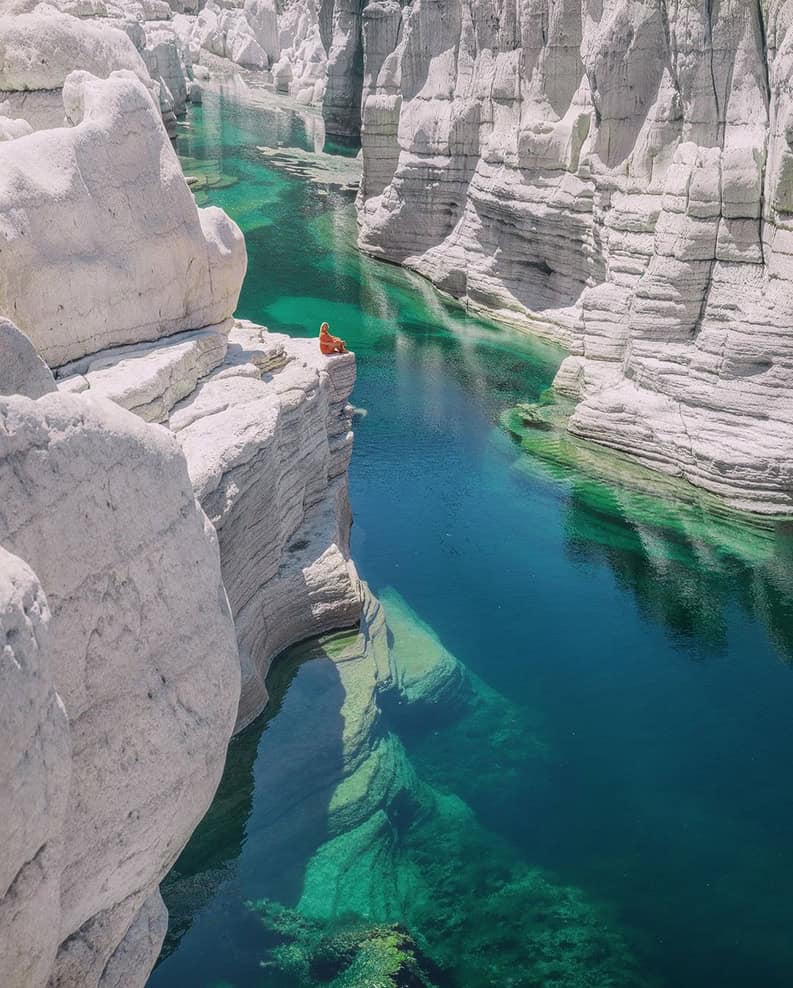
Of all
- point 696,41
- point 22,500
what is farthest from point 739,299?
point 22,500

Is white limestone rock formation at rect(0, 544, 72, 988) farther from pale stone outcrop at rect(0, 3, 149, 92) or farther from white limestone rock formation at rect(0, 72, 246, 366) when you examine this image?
pale stone outcrop at rect(0, 3, 149, 92)

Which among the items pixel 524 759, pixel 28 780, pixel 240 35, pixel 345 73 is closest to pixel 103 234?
pixel 524 759

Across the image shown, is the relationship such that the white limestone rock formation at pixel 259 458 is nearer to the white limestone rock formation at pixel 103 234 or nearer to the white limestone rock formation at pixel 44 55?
the white limestone rock formation at pixel 103 234

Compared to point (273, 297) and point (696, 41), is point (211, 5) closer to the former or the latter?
point (273, 297)

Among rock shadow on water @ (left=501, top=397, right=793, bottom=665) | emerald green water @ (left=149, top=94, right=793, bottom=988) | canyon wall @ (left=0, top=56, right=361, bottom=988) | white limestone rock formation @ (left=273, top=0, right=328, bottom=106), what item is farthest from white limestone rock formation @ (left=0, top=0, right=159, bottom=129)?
white limestone rock formation @ (left=273, top=0, right=328, bottom=106)

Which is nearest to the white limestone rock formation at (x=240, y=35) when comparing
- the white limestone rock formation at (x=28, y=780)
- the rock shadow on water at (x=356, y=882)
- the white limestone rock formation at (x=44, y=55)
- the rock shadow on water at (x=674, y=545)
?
the rock shadow on water at (x=674, y=545)

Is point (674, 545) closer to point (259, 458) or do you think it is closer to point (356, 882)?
point (259, 458)
